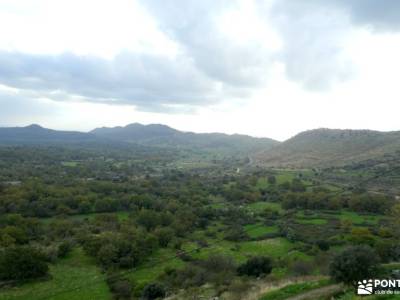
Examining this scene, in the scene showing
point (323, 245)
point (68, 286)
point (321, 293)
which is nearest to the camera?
point (321, 293)

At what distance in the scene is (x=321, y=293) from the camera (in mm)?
18469

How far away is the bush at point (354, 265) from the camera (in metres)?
17.5

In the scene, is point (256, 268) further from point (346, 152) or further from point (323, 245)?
point (346, 152)

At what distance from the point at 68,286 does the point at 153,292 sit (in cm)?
1013

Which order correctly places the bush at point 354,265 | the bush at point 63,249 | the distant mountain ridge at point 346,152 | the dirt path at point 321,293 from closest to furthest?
the bush at point 354,265 → the dirt path at point 321,293 → the bush at point 63,249 → the distant mountain ridge at point 346,152

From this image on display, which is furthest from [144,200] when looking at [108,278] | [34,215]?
[108,278]

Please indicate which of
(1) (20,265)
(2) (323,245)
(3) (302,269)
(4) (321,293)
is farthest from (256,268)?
(1) (20,265)

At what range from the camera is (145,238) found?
149ft

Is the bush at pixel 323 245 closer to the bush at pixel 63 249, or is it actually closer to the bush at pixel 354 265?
the bush at pixel 354 265

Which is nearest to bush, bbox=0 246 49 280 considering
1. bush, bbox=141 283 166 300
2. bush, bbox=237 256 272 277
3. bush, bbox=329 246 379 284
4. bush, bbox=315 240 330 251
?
bush, bbox=141 283 166 300

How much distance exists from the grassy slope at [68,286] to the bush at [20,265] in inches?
47.3

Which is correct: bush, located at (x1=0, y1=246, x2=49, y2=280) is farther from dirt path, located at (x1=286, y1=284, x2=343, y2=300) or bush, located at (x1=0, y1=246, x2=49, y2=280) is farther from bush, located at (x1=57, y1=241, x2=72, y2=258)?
dirt path, located at (x1=286, y1=284, x2=343, y2=300)

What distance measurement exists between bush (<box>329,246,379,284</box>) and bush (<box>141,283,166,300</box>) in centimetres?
1424

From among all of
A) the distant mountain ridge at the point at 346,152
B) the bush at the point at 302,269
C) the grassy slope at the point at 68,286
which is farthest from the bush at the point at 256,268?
the distant mountain ridge at the point at 346,152
